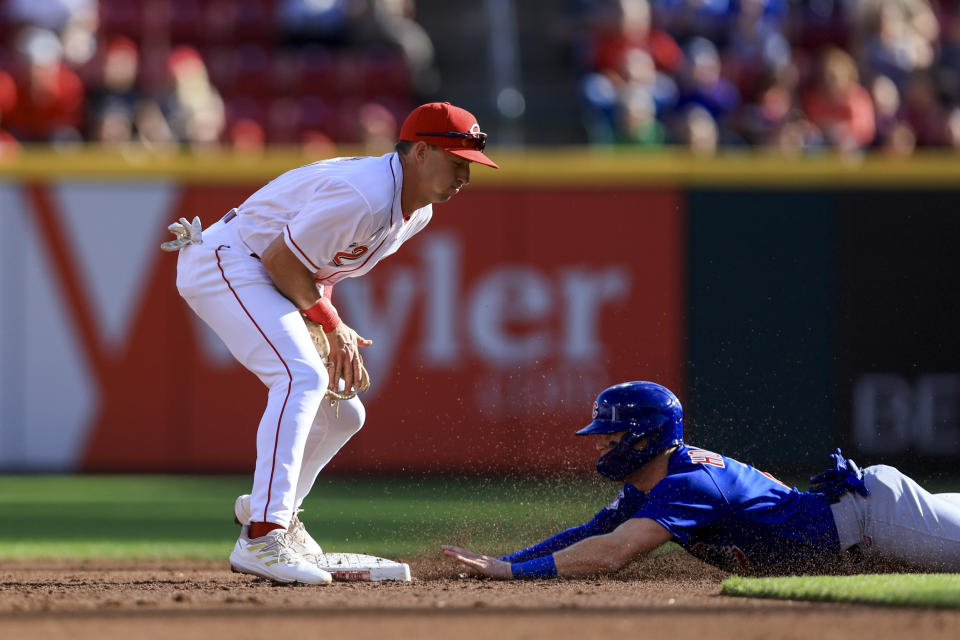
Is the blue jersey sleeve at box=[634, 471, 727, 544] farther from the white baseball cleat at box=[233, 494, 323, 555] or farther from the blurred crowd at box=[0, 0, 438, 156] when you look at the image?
the blurred crowd at box=[0, 0, 438, 156]

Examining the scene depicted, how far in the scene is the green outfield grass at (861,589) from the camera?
452 centimetres

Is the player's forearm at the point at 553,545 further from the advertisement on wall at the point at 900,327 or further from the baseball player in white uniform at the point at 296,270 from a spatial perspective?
the advertisement on wall at the point at 900,327

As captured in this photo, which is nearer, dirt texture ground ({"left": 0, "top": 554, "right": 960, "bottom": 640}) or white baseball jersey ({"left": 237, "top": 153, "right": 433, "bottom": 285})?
dirt texture ground ({"left": 0, "top": 554, "right": 960, "bottom": 640})

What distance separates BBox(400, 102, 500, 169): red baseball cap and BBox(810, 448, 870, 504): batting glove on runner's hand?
5.85 feet

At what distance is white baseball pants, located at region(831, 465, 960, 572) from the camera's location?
17.0ft

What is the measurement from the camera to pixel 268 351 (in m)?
5.24

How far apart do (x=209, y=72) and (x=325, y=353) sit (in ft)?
26.0

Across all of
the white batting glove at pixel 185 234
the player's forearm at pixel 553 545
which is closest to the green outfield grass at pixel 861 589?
the player's forearm at pixel 553 545

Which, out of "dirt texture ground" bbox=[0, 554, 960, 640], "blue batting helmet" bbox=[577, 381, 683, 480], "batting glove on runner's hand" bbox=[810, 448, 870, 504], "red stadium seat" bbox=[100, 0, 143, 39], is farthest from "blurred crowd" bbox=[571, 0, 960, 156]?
"dirt texture ground" bbox=[0, 554, 960, 640]

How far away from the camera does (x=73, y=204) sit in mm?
11242

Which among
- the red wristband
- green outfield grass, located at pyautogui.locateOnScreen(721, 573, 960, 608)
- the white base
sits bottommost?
the white base

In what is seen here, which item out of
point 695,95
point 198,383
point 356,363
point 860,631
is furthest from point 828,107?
point 860,631

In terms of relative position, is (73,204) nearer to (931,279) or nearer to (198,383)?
(198,383)

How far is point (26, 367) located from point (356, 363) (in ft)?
20.8
